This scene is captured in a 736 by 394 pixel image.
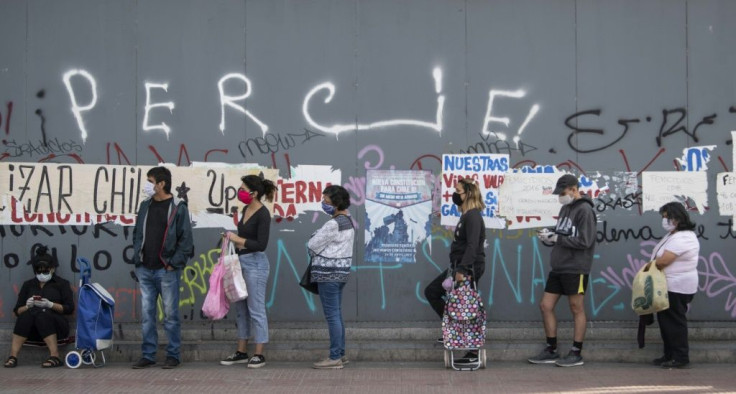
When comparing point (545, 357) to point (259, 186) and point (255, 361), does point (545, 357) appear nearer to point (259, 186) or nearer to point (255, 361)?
point (255, 361)

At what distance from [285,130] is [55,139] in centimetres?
235

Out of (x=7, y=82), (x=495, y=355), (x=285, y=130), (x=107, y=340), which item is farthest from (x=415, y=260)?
(x=7, y=82)

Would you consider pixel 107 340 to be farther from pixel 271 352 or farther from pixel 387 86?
pixel 387 86

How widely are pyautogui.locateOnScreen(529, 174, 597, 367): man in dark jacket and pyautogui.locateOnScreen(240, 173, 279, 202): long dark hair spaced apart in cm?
252

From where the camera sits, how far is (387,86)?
9.19m

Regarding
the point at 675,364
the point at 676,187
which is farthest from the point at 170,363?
the point at 676,187

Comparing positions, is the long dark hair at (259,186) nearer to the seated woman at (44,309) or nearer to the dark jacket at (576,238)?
the seated woman at (44,309)

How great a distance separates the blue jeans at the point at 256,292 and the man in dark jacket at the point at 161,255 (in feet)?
Result: 1.82

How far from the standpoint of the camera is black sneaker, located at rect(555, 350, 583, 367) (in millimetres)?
8250

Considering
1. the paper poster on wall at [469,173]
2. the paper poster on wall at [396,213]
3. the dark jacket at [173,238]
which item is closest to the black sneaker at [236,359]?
the dark jacket at [173,238]

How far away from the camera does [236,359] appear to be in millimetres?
8445

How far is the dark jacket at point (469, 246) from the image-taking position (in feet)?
26.2

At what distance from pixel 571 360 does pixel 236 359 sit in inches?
122

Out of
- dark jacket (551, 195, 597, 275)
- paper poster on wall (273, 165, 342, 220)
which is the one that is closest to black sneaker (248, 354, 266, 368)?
paper poster on wall (273, 165, 342, 220)
